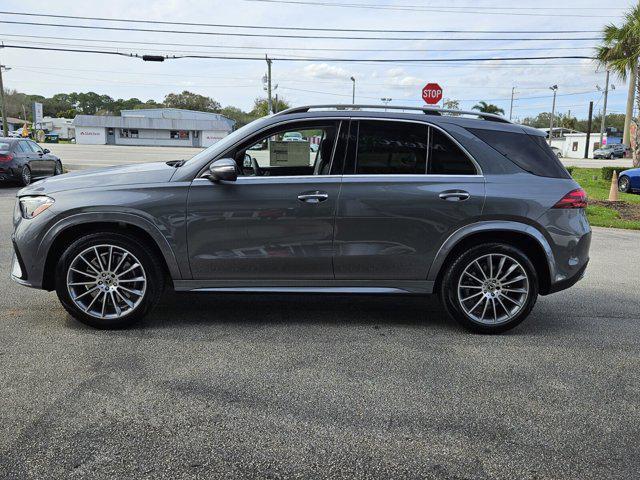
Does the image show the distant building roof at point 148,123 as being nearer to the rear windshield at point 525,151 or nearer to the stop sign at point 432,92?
the stop sign at point 432,92

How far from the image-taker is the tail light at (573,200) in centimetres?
462

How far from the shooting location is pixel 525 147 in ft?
15.7

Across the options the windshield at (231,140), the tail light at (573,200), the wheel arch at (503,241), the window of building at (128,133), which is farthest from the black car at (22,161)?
the window of building at (128,133)

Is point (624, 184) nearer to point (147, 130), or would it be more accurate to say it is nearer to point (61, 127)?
point (147, 130)

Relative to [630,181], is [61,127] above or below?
above

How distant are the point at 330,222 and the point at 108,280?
75.7 inches

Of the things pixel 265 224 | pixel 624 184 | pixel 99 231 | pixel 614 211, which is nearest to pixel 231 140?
pixel 265 224

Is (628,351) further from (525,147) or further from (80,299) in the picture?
(80,299)

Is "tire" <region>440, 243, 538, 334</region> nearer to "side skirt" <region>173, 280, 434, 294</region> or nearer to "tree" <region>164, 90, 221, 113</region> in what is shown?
"side skirt" <region>173, 280, 434, 294</region>

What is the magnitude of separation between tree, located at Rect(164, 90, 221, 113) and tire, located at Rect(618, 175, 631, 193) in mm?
114996

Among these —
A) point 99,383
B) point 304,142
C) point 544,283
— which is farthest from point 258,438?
point 544,283

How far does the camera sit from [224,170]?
14.2ft

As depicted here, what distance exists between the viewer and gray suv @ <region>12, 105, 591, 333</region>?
446cm

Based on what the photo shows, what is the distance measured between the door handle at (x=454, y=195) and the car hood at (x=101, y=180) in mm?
2307
